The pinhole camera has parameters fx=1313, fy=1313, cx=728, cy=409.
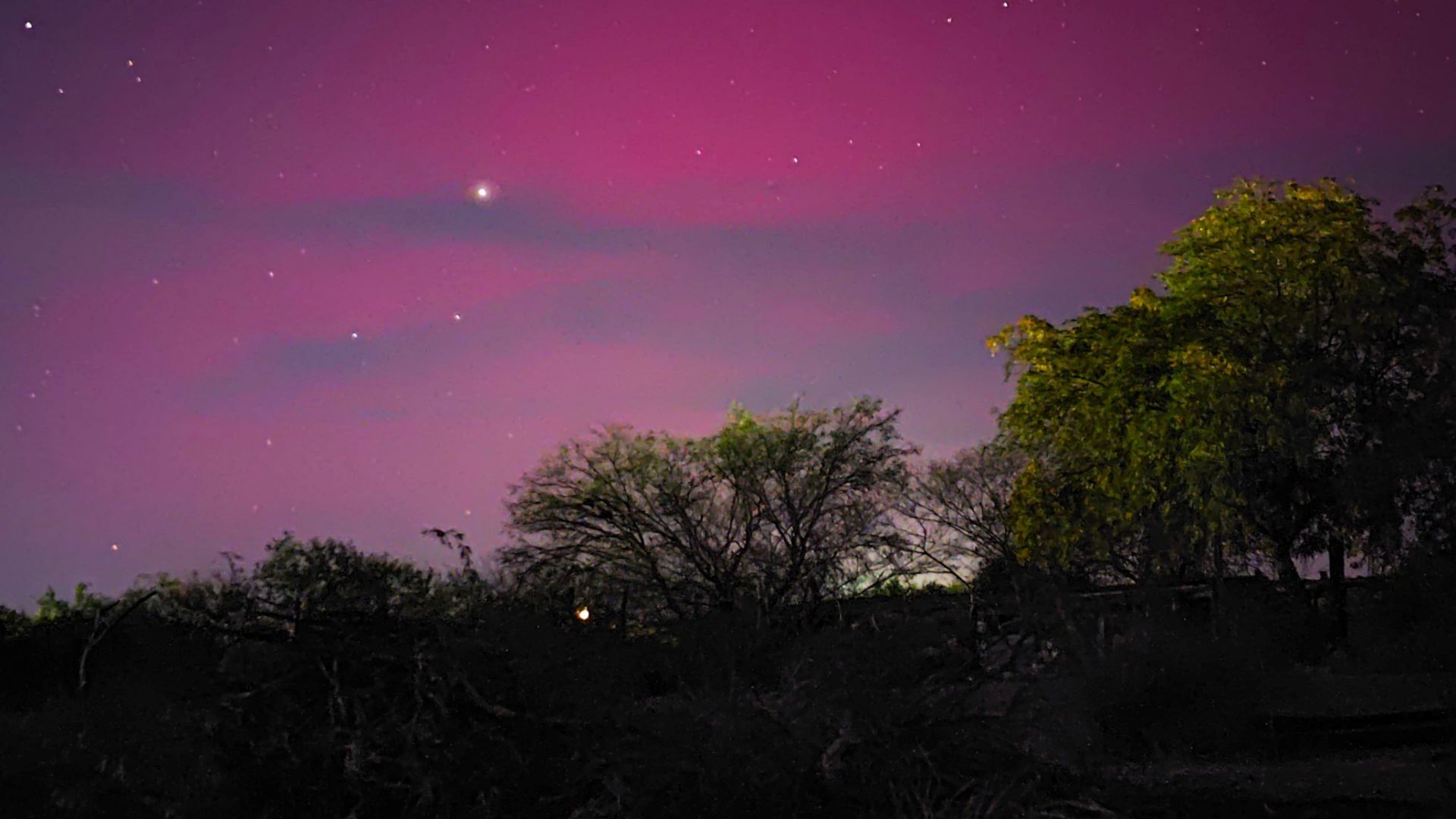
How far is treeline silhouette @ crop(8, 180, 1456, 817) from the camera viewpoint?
4.39 m

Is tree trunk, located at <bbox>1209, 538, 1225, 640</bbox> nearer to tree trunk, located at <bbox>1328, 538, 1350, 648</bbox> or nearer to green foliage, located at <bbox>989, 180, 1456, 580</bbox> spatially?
green foliage, located at <bbox>989, 180, 1456, 580</bbox>

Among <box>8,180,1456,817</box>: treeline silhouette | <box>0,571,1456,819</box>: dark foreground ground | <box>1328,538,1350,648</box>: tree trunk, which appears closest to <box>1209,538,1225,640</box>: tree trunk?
<box>8,180,1456,817</box>: treeline silhouette

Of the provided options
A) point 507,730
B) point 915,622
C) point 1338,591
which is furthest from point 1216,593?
point 507,730

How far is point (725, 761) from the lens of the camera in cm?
454

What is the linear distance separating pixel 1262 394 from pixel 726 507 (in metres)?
11.7

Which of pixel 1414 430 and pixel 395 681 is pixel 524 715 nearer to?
pixel 395 681

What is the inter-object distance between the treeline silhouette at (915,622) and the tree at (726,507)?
0.26 ft

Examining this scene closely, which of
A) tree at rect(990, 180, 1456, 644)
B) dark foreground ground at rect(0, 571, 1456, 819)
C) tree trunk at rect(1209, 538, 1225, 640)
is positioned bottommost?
dark foreground ground at rect(0, 571, 1456, 819)

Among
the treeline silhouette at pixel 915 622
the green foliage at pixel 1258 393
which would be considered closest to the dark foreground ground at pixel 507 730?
the treeline silhouette at pixel 915 622

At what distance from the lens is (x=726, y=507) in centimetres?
3012

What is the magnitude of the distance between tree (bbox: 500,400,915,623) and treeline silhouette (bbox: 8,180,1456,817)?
80 mm

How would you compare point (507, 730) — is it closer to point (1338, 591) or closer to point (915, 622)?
point (915, 622)

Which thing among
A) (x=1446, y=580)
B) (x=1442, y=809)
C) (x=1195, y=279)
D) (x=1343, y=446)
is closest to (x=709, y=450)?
(x=1195, y=279)

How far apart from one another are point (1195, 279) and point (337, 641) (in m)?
25.0
